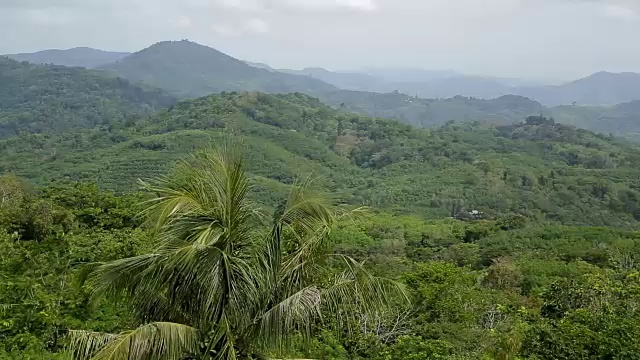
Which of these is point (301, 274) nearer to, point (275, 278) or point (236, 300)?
point (275, 278)

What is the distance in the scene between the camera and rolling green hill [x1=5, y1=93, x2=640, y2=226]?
218 feet

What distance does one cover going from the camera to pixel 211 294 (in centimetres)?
438

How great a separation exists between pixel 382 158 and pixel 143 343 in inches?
3500

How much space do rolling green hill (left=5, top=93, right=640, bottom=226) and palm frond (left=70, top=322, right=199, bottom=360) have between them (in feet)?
153

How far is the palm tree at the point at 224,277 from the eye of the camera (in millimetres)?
4359

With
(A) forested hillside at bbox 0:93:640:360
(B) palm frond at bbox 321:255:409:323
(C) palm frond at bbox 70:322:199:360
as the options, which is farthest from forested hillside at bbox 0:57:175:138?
(B) palm frond at bbox 321:255:409:323

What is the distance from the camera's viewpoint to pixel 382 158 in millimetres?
92000

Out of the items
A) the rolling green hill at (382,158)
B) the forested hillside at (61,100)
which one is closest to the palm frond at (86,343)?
the rolling green hill at (382,158)

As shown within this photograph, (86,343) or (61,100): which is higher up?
(86,343)

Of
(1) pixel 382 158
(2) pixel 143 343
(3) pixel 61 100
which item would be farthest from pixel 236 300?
(3) pixel 61 100

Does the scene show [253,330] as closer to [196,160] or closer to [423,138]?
[196,160]

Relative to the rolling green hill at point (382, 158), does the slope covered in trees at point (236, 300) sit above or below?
above

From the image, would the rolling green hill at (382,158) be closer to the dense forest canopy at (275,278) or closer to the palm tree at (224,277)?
the dense forest canopy at (275,278)

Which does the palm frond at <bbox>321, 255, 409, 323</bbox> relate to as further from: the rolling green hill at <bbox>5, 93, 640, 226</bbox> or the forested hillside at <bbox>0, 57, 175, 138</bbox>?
the forested hillside at <bbox>0, 57, 175, 138</bbox>
